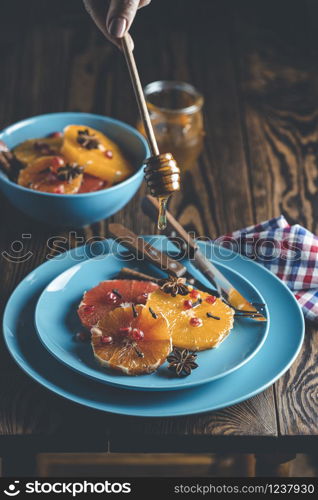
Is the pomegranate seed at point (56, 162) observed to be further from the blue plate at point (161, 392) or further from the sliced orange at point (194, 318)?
the sliced orange at point (194, 318)

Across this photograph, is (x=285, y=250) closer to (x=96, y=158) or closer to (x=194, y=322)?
(x=194, y=322)

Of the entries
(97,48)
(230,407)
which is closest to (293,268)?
(230,407)

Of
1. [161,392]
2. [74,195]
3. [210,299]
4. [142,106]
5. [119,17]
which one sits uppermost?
[119,17]

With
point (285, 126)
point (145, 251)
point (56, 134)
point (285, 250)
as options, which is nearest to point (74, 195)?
point (145, 251)

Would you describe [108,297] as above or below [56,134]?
below

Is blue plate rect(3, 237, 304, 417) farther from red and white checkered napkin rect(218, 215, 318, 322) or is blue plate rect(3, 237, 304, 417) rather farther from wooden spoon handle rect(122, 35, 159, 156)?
wooden spoon handle rect(122, 35, 159, 156)

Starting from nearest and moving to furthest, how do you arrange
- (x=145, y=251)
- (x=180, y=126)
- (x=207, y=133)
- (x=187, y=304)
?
(x=187, y=304) < (x=145, y=251) < (x=180, y=126) < (x=207, y=133)

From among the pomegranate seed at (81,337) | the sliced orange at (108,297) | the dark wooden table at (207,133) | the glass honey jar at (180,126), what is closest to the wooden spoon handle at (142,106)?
the sliced orange at (108,297)
